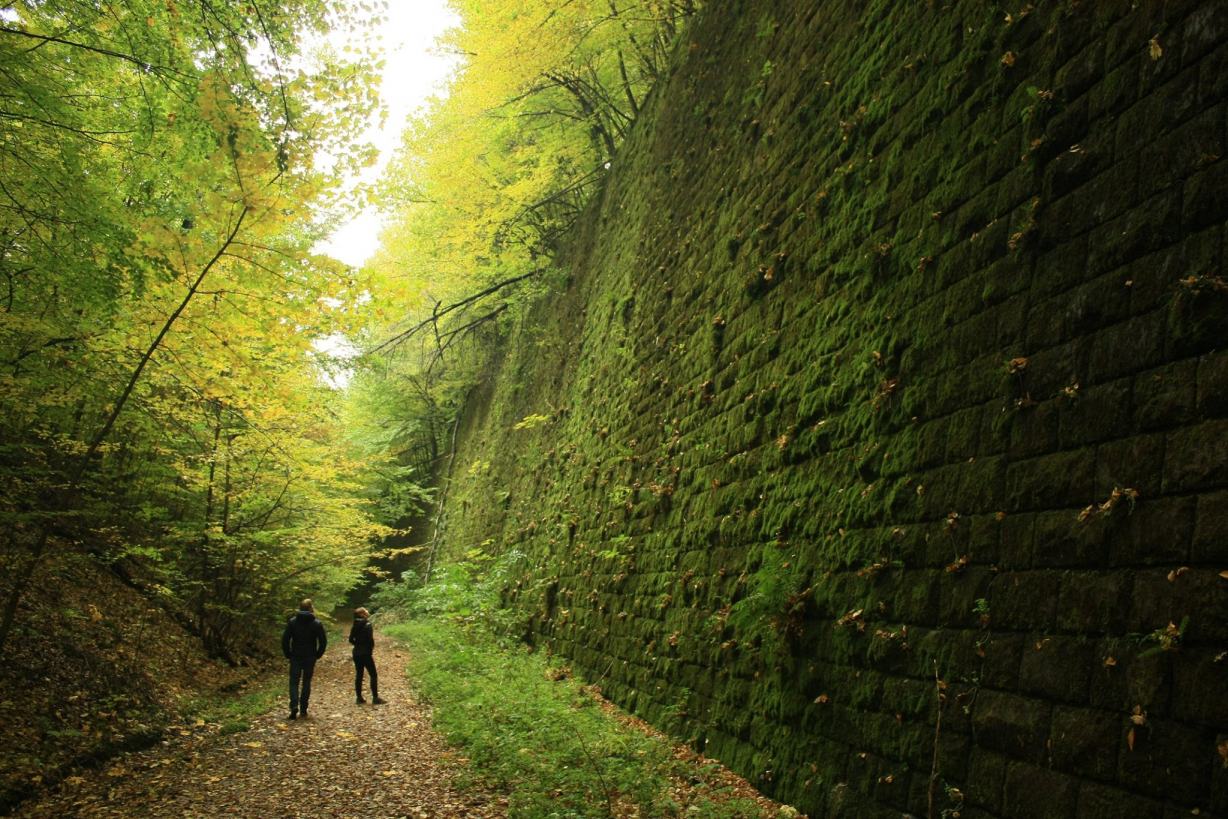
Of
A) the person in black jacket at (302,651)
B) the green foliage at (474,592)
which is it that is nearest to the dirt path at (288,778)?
the person in black jacket at (302,651)

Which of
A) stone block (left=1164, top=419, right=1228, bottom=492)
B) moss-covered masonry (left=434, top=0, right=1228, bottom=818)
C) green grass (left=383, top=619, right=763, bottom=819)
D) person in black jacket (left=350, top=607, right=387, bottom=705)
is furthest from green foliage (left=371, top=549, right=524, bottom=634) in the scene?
stone block (left=1164, top=419, right=1228, bottom=492)

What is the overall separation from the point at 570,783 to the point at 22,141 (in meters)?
6.51

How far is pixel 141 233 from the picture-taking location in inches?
222

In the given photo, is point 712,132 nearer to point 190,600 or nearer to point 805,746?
point 805,746

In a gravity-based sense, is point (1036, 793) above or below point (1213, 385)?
below

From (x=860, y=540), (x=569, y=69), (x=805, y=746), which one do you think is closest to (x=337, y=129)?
(x=860, y=540)

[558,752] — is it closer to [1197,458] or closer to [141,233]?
[1197,458]

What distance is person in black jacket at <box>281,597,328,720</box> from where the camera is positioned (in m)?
7.60

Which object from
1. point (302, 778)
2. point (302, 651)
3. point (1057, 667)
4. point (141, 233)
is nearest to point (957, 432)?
point (1057, 667)

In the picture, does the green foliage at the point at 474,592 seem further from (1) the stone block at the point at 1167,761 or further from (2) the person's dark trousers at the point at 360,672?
(1) the stone block at the point at 1167,761

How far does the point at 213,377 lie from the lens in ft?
23.1

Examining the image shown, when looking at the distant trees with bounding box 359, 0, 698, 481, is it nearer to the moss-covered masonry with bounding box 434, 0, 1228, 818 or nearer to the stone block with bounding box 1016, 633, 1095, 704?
the moss-covered masonry with bounding box 434, 0, 1228, 818

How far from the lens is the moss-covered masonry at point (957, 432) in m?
2.48

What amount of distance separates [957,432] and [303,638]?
7179 millimetres
